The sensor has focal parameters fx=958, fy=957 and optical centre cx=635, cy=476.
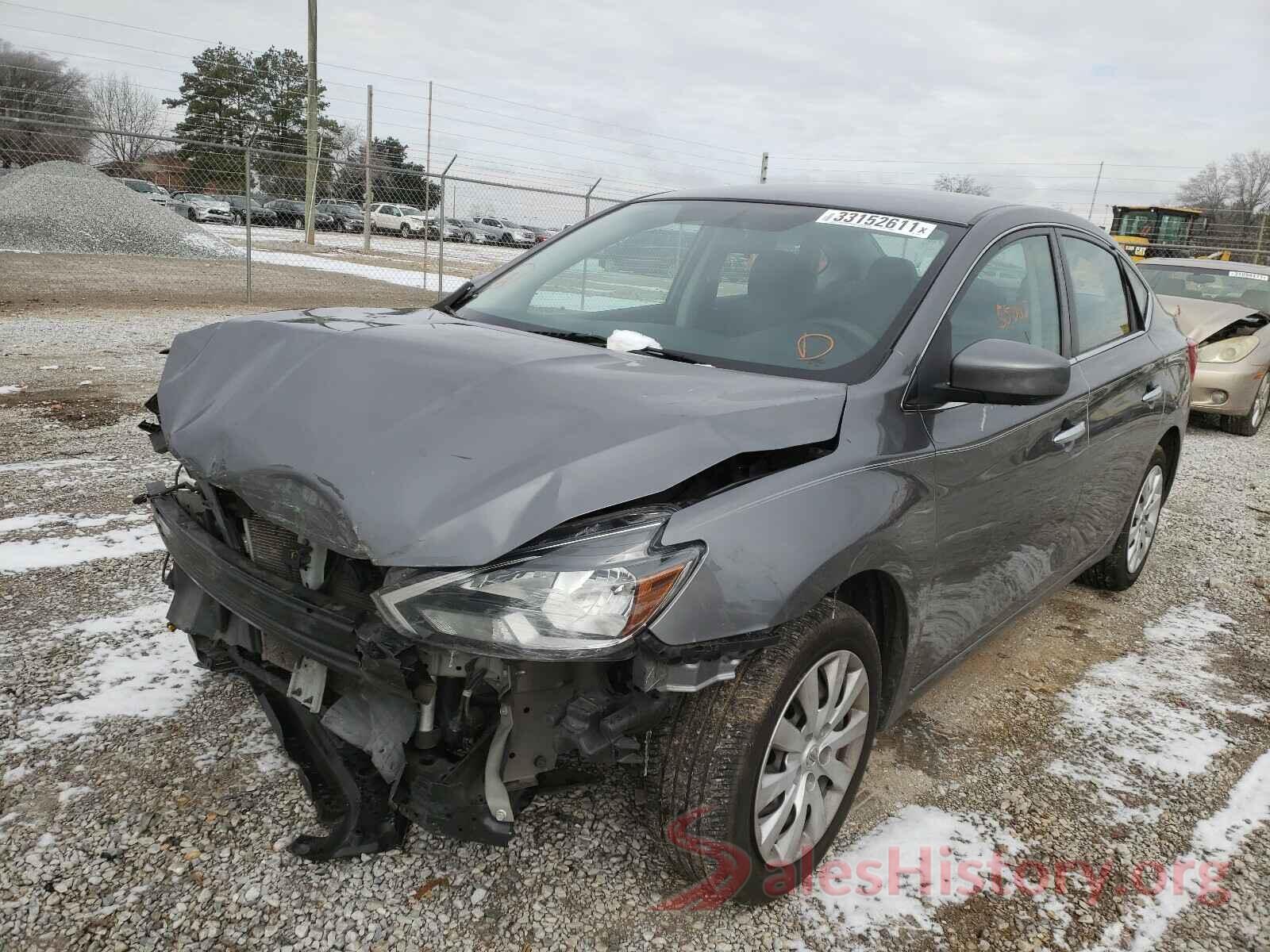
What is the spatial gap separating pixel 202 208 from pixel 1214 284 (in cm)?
1870

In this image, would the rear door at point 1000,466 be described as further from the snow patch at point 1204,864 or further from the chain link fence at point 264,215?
the chain link fence at point 264,215

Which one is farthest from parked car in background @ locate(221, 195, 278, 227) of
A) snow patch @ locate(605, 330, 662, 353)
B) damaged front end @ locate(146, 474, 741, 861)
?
damaged front end @ locate(146, 474, 741, 861)

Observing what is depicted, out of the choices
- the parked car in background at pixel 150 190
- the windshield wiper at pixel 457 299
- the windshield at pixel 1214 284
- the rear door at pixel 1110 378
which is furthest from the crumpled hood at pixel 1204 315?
the parked car in background at pixel 150 190

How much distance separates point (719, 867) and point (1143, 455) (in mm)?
2928

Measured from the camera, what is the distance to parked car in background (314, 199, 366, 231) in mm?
23922

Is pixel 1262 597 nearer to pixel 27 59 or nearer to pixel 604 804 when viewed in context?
pixel 604 804

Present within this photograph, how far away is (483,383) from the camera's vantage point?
2154 millimetres

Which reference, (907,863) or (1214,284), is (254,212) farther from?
(907,863)

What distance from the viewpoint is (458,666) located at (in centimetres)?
183

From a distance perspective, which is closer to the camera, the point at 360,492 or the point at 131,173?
the point at 360,492

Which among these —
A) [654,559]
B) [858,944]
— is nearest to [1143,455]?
[858,944]

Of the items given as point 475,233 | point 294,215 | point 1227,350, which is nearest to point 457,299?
point 1227,350

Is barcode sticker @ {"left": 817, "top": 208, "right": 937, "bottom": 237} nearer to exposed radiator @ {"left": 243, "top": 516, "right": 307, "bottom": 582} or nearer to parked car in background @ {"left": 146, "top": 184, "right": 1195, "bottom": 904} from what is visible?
parked car in background @ {"left": 146, "top": 184, "right": 1195, "bottom": 904}

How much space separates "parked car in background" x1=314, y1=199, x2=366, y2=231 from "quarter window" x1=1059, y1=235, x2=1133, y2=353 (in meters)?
22.4
